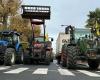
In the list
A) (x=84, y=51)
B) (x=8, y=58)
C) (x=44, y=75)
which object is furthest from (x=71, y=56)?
(x=44, y=75)

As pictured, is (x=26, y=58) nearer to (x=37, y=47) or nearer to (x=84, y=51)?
(x=37, y=47)

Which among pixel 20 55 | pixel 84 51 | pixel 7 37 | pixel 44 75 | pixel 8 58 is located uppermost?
pixel 7 37

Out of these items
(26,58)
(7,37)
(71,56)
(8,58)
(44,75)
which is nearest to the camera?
(44,75)

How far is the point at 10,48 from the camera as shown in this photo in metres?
30.2

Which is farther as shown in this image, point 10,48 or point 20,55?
point 20,55

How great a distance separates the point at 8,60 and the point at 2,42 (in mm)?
2510

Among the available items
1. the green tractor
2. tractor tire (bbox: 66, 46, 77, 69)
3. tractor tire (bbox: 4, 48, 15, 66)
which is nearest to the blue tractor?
tractor tire (bbox: 4, 48, 15, 66)

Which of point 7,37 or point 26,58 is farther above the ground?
point 7,37

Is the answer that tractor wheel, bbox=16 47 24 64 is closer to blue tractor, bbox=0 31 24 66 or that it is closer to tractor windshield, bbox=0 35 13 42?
blue tractor, bbox=0 31 24 66

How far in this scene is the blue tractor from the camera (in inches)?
1139

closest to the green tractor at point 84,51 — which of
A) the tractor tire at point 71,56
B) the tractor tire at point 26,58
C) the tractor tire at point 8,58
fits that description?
the tractor tire at point 71,56

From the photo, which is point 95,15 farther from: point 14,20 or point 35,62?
point 35,62

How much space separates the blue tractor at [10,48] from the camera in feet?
94.9

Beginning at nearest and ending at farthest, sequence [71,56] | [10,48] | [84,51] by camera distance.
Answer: [71,56] < [84,51] < [10,48]
